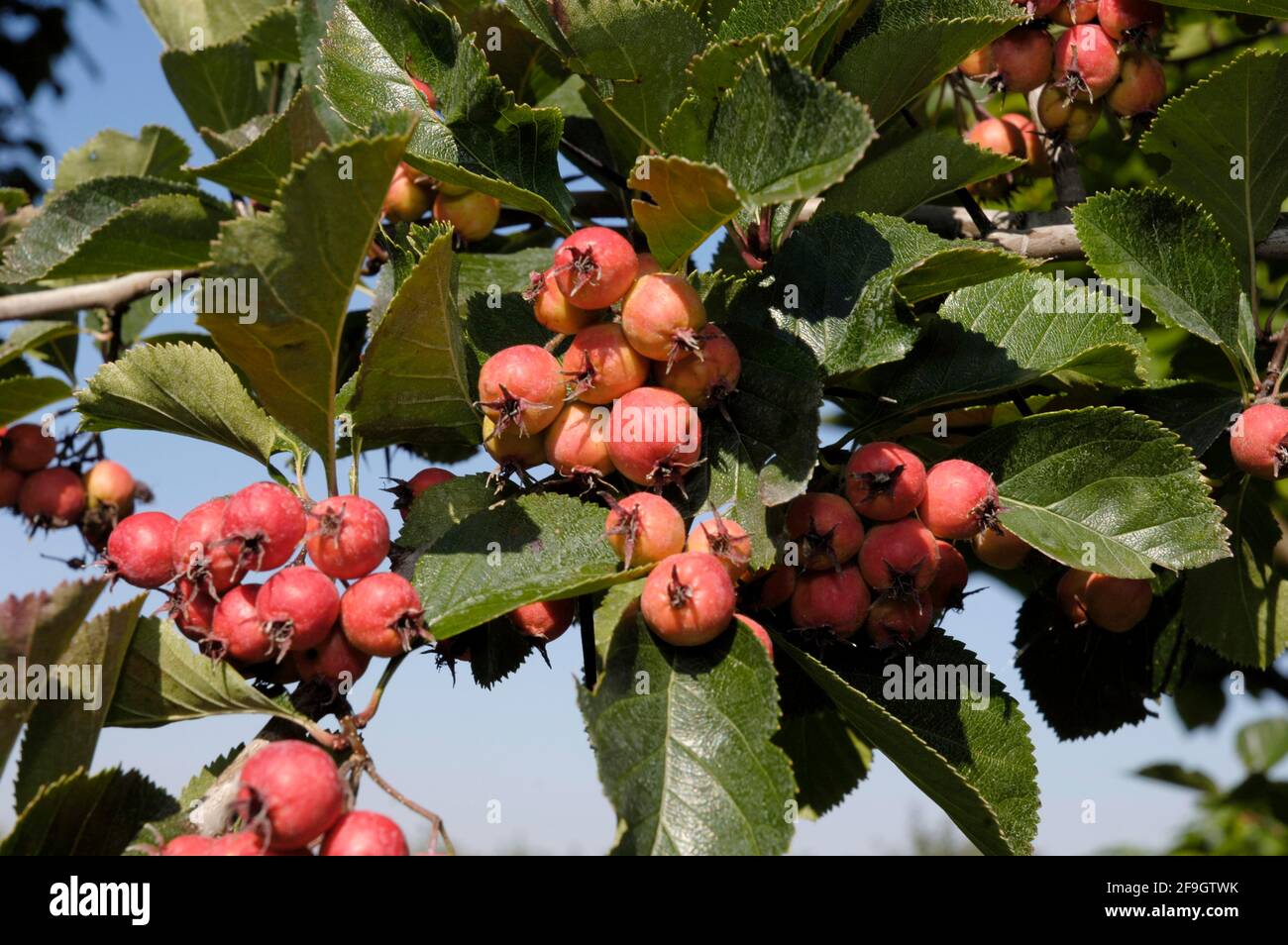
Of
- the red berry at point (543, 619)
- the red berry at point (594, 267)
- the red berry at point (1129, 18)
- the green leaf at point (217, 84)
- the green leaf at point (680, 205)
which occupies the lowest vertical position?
the red berry at point (543, 619)

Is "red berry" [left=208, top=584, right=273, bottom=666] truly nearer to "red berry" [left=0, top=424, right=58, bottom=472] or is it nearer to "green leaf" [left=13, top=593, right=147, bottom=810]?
"green leaf" [left=13, top=593, right=147, bottom=810]

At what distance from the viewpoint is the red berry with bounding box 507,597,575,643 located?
1715 millimetres

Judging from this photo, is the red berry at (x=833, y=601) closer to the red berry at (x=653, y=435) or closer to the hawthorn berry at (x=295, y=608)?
the red berry at (x=653, y=435)

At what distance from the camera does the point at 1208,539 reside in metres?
Result: 1.78

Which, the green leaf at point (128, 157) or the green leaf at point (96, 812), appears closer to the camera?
the green leaf at point (96, 812)

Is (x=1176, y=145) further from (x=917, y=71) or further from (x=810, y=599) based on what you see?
(x=810, y=599)

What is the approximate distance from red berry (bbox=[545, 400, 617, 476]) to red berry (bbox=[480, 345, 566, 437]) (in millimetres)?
37

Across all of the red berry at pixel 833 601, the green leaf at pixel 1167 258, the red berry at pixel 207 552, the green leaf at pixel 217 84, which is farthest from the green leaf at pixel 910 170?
the green leaf at pixel 217 84

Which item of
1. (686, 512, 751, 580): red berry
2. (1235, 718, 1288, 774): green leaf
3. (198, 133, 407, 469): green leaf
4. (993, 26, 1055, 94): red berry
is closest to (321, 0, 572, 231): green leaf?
(198, 133, 407, 469): green leaf

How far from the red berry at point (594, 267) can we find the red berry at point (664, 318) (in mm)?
31

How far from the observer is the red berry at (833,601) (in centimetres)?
172

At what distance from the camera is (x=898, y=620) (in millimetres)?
1778
